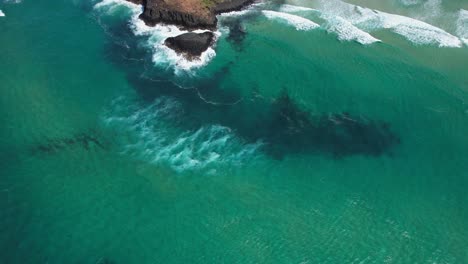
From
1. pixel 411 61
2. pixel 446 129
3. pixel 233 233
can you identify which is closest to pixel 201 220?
pixel 233 233

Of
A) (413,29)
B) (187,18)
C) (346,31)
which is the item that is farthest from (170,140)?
(413,29)

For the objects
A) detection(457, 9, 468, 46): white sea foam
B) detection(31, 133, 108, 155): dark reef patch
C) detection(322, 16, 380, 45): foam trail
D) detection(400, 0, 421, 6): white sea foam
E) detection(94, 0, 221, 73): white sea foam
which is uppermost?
detection(400, 0, 421, 6): white sea foam

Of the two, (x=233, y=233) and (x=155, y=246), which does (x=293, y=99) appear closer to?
(x=233, y=233)

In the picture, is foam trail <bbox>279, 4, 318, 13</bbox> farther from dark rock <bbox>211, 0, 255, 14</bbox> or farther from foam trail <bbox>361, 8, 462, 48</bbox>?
foam trail <bbox>361, 8, 462, 48</bbox>

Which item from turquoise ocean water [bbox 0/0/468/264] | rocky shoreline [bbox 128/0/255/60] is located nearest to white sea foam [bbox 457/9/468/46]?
turquoise ocean water [bbox 0/0/468/264]

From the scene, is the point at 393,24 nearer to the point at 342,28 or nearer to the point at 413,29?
the point at 413,29
